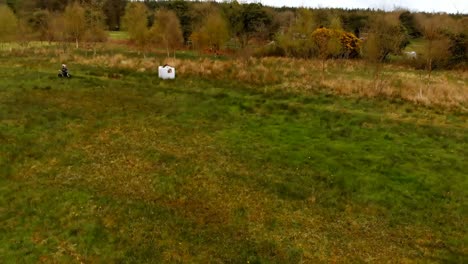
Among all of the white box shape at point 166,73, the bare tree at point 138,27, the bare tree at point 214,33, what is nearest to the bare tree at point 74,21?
the bare tree at point 138,27

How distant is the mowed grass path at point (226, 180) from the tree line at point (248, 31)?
21.1m

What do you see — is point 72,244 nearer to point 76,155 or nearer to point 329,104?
point 76,155

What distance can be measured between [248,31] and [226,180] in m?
57.1

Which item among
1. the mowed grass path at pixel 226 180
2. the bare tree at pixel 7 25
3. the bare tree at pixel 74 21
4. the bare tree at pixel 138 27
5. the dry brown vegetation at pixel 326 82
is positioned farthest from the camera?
the bare tree at pixel 74 21

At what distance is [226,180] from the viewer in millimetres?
17016

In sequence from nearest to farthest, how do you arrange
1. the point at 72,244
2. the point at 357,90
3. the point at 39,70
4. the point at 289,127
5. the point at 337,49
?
the point at 72,244 → the point at 289,127 → the point at 357,90 → the point at 39,70 → the point at 337,49

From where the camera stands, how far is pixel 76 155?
1864cm

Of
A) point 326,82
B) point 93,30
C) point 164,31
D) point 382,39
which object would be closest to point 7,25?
point 93,30

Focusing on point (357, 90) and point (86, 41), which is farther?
point (86, 41)

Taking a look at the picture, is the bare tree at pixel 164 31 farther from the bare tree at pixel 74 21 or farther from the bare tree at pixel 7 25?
the bare tree at pixel 7 25

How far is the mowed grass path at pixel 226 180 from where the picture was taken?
42.9ft

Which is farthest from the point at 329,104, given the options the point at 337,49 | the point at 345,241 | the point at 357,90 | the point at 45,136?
the point at 337,49

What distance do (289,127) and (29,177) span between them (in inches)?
527

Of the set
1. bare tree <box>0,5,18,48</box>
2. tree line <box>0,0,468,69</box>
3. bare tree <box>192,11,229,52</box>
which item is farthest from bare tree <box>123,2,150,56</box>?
bare tree <box>0,5,18,48</box>
